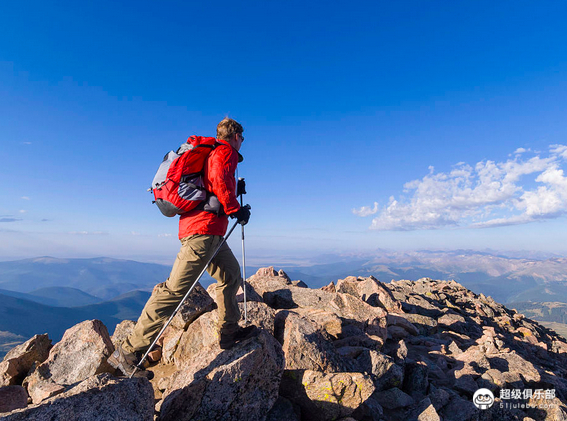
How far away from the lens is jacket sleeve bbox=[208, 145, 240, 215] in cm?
548

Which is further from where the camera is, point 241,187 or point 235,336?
point 241,187

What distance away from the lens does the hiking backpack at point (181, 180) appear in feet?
18.0

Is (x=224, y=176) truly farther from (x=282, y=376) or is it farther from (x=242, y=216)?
(x=282, y=376)

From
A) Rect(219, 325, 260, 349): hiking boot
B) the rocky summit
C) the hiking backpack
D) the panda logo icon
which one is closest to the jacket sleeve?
the hiking backpack

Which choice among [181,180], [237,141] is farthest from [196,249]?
[237,141]

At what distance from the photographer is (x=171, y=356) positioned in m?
7.88

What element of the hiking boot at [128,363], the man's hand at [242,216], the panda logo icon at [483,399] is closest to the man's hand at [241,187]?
the man's hand at [242,216]

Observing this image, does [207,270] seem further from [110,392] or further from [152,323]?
[110,392]

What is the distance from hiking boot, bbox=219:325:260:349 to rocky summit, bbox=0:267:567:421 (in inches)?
5.2

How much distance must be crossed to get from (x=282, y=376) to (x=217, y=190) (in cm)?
441

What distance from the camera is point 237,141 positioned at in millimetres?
6207

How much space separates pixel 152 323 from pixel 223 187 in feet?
10.0

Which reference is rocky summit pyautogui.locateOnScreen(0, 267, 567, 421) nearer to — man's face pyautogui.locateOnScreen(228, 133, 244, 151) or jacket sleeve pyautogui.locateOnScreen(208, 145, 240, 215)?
jacket sleeve pyautogui.locateOnScreen(208, 145, 240, 215)

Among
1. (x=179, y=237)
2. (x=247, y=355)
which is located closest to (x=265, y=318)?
(x=247, y=355)
